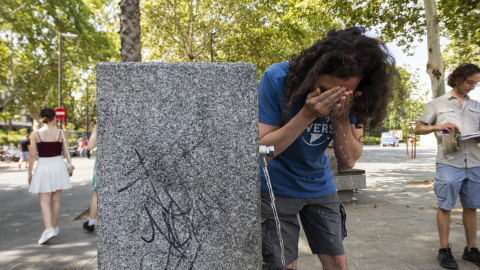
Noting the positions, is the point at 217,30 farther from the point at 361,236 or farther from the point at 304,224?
the point at 304,224

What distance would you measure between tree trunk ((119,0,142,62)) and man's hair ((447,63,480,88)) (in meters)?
4.87

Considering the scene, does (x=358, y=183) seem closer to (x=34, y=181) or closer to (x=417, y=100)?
(x=34, y=181)

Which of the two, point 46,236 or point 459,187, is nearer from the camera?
point 459,187

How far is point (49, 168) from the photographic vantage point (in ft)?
18.4

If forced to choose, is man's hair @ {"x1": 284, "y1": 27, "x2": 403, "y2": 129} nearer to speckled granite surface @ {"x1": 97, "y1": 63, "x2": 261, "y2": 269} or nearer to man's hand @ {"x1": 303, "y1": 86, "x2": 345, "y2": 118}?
man's hand @ {"x1": 303, "y1": 86, "x2": 345, "y2": 118}

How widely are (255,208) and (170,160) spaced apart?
384 mm

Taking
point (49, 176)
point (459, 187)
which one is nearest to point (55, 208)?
point (49, 176)

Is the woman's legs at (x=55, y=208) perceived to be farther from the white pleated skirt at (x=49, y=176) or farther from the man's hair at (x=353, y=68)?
the man's hair at (x=353, y=68)

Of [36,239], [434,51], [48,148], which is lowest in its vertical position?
[36,239]

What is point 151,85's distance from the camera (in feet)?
4.61

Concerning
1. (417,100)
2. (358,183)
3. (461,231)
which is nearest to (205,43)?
(358,183)

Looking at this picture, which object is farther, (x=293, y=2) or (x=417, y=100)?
(x=417, y=100)

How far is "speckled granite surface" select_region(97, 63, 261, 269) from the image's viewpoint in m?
1.40

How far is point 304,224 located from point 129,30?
17.7ft
